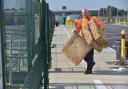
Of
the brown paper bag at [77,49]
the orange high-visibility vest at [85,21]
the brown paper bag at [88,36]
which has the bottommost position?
the brown paper bag at [77,49]

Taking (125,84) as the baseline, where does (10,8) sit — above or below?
above

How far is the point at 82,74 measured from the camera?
39.7 ft

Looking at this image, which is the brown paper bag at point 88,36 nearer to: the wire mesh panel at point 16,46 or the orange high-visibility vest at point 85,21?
the orange high-visibility vest at point 85,21

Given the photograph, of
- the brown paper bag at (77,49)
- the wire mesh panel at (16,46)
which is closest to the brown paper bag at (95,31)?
the brown paper bag at (77,49)

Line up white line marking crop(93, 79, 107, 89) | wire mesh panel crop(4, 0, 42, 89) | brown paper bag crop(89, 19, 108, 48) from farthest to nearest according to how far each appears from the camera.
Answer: brown paper bag crop(89, 19, 108, 48)
white line marking crop(93, 79, 107, 89)
wire mesh panel crop(4, 0, 42, 89)

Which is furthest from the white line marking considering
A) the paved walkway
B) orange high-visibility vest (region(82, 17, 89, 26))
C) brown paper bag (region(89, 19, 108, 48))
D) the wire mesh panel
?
the wire mesh panel

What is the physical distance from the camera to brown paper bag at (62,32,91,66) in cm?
1231

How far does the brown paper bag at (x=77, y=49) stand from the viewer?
12.3m

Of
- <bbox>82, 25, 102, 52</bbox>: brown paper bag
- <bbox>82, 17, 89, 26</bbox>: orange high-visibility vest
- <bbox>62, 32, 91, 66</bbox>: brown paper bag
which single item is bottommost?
<bbox>62, 32, 91, 66</bbox>: brown paper bag

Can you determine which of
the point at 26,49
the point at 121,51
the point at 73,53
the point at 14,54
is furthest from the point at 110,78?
the point at 14,54

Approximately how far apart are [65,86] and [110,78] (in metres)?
1.78

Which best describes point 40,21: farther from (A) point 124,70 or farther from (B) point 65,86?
(A) point 124,70

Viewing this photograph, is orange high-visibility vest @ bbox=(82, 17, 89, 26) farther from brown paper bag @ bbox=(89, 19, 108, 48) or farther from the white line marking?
the white line marking

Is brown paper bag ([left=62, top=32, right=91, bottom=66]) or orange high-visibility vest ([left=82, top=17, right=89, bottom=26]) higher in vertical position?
orange high-visibility vest ([left=82, top=17, right=89, bottom=26])
